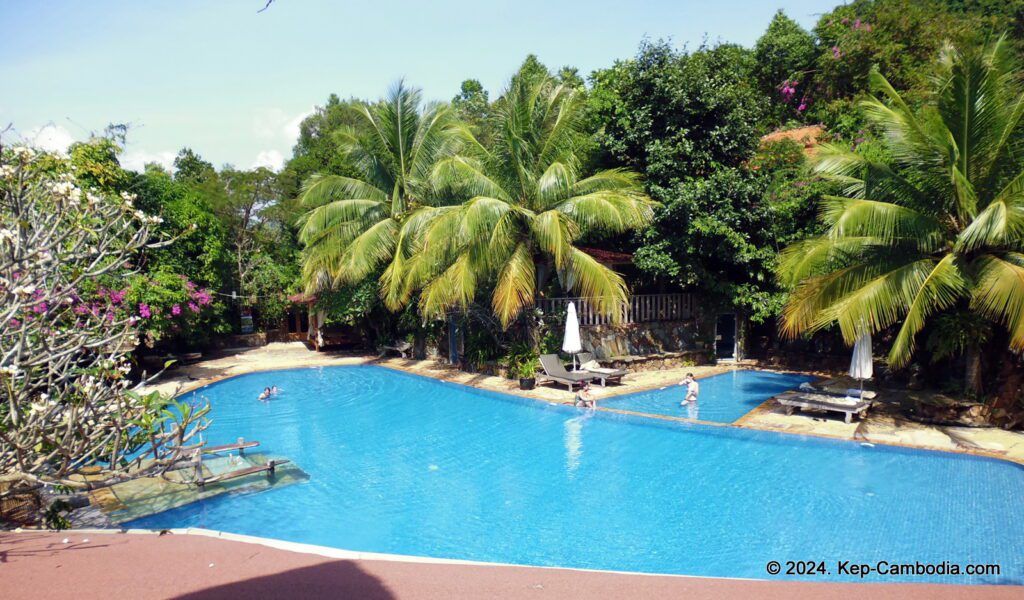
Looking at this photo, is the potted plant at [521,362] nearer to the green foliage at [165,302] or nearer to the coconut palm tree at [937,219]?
the coconut palm tree at [937,219]

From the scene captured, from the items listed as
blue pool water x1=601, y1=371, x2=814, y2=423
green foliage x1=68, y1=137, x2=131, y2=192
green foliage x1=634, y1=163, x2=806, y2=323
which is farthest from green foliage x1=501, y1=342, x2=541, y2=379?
green foliage x1=68, y1=137, x2=131, y2=192

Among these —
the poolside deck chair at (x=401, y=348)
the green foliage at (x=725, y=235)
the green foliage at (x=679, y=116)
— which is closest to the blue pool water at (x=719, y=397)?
the green foliage at (x=725, y=235)

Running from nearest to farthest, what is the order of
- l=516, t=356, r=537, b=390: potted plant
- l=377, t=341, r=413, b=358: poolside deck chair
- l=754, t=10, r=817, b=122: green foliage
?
1. l=516, t=356, r=537, b=390: potted plant
2. l=377, t=341, r=413, b=358: poolside deck chair
3. l=754, t=10, r=817, b=122: green foliage

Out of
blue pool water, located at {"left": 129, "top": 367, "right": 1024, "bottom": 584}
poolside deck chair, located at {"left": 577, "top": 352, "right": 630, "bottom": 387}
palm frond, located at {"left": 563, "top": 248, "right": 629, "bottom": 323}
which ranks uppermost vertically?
palm frond, located at {"left": 563, "top": 248, "right": 629, "bottom": 323}

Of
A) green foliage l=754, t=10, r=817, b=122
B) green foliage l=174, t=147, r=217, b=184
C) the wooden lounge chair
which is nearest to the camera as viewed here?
the wooden lounge chair

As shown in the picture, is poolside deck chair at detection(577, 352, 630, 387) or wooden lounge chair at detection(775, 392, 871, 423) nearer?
wooden lounge chair at detection(775, 392, 871, 423)

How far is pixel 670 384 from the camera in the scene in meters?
16.1

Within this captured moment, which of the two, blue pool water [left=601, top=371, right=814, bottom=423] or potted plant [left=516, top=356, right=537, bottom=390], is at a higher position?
potted plant [left=516, top=356, right=537, bottom=390]

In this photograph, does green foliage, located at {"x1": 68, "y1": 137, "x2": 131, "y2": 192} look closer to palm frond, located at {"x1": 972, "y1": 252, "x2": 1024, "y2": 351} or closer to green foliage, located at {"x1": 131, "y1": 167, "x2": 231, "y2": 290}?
green foliage, located at {"x1": 131, "y1": 167, "x2": 231, "y2": 290}

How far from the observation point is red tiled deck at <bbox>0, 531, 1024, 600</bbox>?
185 inches

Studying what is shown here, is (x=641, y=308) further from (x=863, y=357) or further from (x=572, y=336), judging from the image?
(x=863, y=357)

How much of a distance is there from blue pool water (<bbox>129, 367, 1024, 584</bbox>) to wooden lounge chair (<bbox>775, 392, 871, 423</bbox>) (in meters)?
1.22

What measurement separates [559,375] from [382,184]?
29.4 feet

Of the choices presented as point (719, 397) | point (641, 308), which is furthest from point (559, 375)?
point (641, 308)
